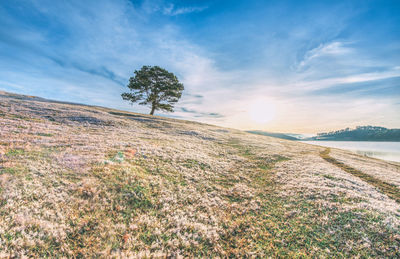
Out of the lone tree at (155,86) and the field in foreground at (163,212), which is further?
the lone tree at (155,86)

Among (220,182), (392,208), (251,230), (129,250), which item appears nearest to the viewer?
(129,250)

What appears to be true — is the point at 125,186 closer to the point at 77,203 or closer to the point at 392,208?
the point at 77,203

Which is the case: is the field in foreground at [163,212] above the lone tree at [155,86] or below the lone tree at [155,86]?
below

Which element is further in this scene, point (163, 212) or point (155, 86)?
point (155, 86)

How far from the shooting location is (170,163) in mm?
16109

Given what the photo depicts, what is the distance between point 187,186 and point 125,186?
458 cm

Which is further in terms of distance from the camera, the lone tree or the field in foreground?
the lone tree

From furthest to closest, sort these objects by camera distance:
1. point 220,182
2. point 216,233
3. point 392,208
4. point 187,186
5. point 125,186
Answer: point 220,182 → point 187,186 → point 392,208 → point 125,186 → point 216,233

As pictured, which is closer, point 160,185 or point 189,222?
point 189,222

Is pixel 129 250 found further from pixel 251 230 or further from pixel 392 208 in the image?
pixel 392 208

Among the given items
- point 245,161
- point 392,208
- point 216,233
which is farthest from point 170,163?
point 392,208

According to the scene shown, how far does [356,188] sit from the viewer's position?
14.7m

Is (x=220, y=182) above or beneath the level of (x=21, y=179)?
beneath

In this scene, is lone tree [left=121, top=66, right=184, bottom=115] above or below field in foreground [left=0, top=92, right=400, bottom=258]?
above
